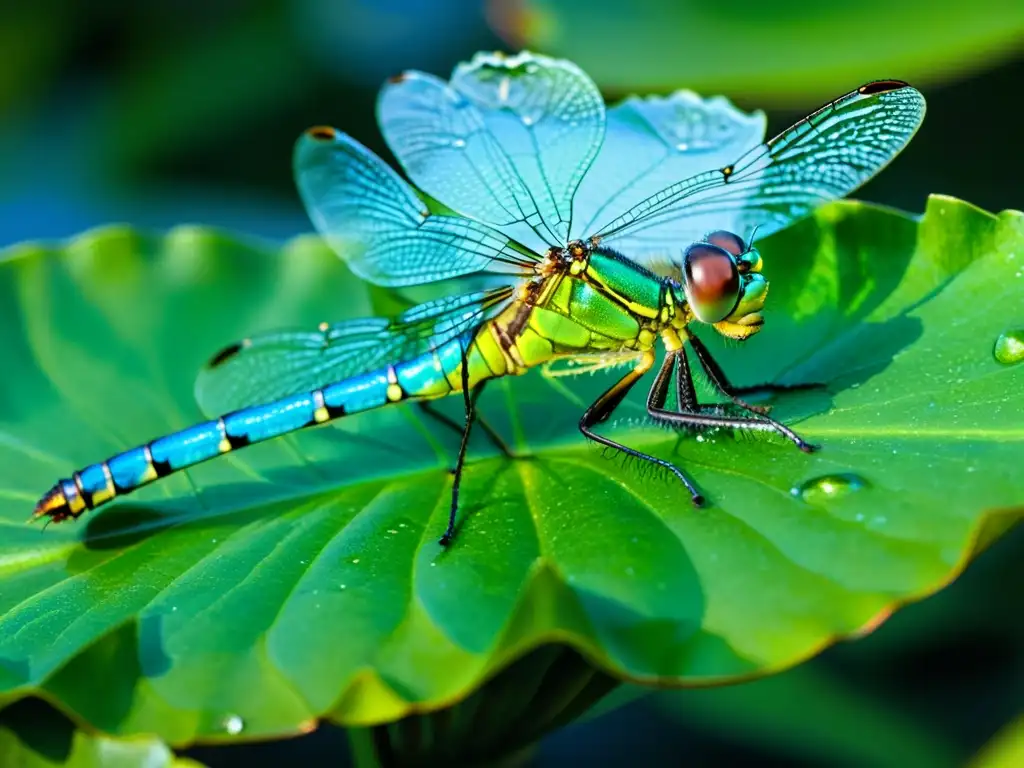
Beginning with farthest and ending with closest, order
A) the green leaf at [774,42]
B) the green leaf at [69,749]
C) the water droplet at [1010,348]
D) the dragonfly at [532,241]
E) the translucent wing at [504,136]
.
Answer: the green leaf at [774,42] < the translucent wing at [504,136] < the dragonfly at [532,241] < the water droplet at [1010,348] < the green leaf at [69,749]

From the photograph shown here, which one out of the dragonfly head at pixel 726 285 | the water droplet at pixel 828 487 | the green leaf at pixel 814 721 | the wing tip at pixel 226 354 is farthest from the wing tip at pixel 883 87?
the green leaf at pixel 814 721

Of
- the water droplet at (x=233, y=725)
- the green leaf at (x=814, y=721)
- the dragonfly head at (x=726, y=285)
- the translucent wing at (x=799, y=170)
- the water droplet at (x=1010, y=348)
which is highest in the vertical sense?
the translucent wing at (x=799, y=170)

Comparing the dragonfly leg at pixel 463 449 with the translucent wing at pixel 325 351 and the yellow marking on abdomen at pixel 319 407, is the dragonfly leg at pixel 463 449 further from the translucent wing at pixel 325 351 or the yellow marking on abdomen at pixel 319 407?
the yellow marking on abdomen at pixel 319 407

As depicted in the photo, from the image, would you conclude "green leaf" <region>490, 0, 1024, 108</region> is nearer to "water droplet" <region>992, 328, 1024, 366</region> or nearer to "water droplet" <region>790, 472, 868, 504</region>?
"water droplet" <region>992, 328, 1024, 366</region>

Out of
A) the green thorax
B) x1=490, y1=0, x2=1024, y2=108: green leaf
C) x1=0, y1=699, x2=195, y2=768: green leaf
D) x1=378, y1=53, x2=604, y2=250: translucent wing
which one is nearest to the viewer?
x1=0, y1=699, x2=195, y2=768: green leaf

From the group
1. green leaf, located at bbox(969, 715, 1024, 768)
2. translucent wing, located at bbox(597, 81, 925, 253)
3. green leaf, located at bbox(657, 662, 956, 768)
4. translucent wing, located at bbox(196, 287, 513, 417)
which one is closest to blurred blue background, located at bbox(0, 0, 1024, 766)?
green leaf, located at bbox(657, 662, 956, 768)

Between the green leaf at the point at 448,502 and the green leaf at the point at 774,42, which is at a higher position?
the green leaf at the point at 774,42
